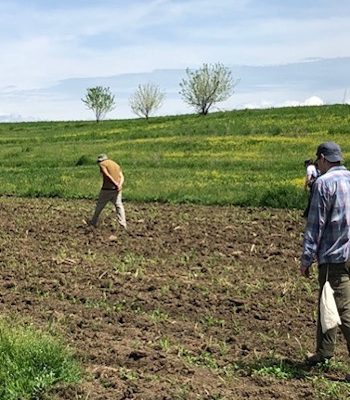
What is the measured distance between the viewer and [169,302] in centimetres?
930

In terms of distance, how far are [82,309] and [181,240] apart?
5249 mm

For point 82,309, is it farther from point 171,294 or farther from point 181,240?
point 181,240

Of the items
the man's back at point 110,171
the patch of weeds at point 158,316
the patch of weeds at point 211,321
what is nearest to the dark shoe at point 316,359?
the patch of weeds at point 211,321

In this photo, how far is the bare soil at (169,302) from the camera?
6.60 meters

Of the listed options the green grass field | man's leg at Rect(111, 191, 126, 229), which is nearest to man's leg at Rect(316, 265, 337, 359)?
man's leg at Rect(111, 191, 126, 229)

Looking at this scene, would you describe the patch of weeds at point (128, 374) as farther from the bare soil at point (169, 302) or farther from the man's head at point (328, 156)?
the man's head at point (328, 156)

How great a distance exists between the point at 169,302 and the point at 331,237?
292 cm

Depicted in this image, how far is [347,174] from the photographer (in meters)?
7.05

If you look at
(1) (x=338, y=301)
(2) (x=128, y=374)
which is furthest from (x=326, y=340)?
(2) (x=128, y=374)

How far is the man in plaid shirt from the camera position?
22.8 feet

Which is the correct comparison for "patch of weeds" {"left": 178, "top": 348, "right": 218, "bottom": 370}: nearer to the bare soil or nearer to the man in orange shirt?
the bare soil

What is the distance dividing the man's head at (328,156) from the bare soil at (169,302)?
189 centimetres

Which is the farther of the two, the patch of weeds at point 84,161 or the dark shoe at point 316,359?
the patch of weeds at point 84,161

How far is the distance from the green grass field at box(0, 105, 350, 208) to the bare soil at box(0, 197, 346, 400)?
5.78 m
